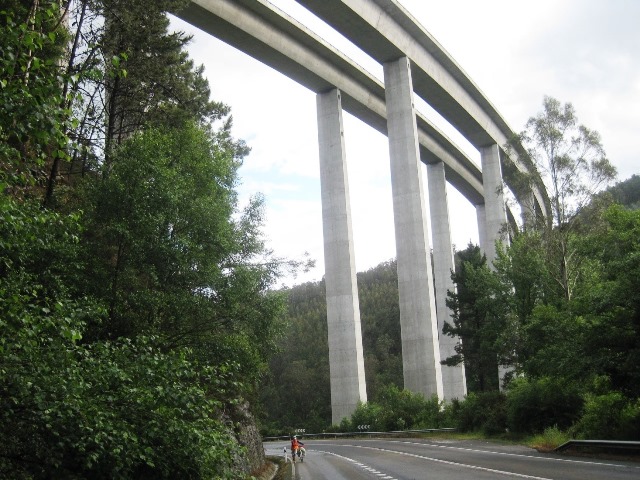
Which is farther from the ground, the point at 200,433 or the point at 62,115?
the point at 62,115

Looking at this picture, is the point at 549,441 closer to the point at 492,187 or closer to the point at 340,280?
the point at 340,280

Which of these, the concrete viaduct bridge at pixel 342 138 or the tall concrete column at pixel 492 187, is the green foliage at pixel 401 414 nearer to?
the concrete viaduct bridge at pixel 342 138

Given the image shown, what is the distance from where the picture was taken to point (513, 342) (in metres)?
30.7

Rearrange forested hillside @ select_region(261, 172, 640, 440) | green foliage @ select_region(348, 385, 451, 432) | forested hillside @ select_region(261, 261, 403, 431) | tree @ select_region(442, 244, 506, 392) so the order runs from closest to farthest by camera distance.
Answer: forested hillside @ select_region(261, 172, 640, 440), tree @ select_region(442, 244, 506, 392), green foliage @ select_region(348, 385, 451, 432), forested hillside @ select_region(261, 261, 403, 431)

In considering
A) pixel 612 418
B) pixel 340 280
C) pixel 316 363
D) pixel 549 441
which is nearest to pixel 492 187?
pixel 340 280

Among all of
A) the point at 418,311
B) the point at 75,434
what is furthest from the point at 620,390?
the point at 418,311

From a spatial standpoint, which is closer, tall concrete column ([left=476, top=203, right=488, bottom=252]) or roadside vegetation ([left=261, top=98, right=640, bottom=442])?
roadside vegetation ([left=261, top=98, right=640, bottom=442])

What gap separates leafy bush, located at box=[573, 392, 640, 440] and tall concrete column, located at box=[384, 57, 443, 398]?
19469 mm

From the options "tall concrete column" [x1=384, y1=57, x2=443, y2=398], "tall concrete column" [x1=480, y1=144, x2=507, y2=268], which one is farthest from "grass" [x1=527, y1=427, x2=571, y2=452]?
"tall concrete column" [x1=480, y1=144, x2=507, y2=268]

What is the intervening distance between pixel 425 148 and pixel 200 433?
45486 mm

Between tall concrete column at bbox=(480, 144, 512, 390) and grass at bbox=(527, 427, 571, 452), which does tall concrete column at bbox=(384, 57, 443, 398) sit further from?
grass at bbox=(527, 427, 571, 452)

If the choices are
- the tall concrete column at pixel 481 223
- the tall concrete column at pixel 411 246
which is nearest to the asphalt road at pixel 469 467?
the tall concrete column at pixel 411 246

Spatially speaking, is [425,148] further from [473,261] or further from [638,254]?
[638,254]

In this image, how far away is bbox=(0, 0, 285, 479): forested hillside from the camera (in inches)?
260
